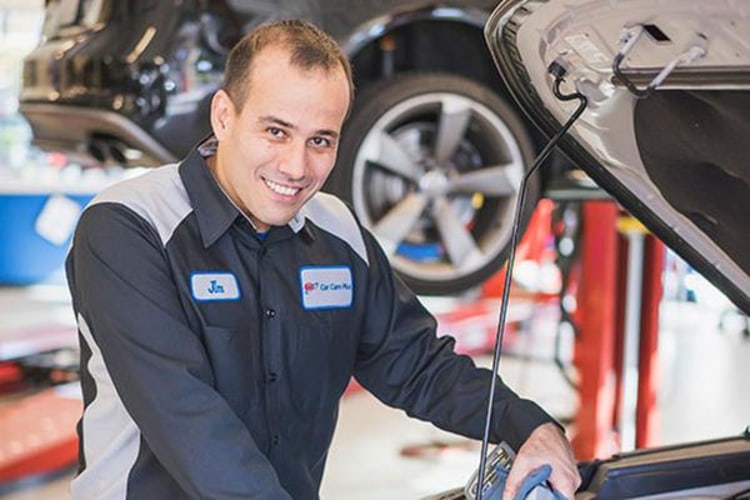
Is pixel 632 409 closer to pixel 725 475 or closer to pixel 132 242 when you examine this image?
pixel 725 475

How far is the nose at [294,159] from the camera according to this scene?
4.28 feet

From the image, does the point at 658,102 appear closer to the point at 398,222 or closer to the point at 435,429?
the point at 398,222

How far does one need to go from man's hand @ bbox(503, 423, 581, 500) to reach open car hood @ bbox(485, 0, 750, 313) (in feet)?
1.23

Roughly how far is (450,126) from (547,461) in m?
1.68

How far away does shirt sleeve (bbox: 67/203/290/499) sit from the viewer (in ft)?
3.92

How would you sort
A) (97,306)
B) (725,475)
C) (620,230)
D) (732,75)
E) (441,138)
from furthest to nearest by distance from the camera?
(620,230) < (441,138) < (725,475) < (97,306) < (732,75)

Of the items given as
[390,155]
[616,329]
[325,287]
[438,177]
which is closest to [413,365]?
[325,287]

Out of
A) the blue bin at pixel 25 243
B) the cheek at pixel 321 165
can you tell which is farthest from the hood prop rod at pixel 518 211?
the blue bin at pixel 25 243

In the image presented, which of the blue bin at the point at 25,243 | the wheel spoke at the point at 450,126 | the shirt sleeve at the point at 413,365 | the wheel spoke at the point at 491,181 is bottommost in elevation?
the blue bin at the point at 25,243

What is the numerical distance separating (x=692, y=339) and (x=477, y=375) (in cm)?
608

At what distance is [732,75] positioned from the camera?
1053 mm

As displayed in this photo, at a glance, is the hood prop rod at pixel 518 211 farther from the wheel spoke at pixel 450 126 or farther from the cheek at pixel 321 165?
the wheel spoke at pixel 450 126

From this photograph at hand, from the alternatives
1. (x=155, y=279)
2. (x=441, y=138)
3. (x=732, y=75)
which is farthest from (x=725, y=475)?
(x=441, y=138)

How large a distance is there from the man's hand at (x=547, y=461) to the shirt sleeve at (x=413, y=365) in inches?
4.5
